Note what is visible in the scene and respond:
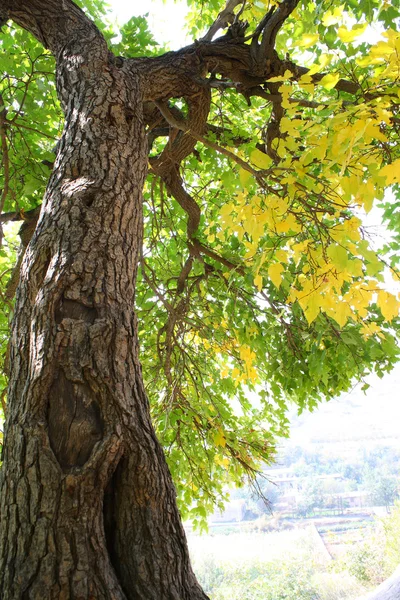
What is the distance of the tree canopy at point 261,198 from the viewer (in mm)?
1219

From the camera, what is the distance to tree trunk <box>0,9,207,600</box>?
92 centimetres

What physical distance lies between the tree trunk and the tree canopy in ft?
1.44

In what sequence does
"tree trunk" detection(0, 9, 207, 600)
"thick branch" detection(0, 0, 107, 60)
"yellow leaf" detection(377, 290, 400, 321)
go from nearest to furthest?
"tree trunk" detection(0, 9, 207, 600)
"yellow leaf" detection(377, 290, 400, 321)
"thick branch" detection(0, 0, 107, 60)

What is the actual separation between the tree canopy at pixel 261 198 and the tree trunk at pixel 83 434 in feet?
1.44

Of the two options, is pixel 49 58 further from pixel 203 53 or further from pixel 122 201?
pixel 122 201

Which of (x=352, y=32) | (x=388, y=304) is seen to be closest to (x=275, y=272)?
(x=388, y=304)

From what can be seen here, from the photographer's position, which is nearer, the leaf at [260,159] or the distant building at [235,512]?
the leaf at [260,159]

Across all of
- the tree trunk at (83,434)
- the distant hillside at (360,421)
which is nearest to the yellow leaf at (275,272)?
the tree trunk at (83,434)

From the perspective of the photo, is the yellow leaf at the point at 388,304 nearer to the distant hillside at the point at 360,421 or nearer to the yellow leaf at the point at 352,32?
the yellow leaf at the point at 352,32

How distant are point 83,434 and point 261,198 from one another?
830 mm

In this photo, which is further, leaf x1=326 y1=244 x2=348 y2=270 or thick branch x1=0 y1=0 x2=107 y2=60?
thick branch x1=0 y1=0 x2=107 y2=60

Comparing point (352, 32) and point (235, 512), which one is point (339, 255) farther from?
Result: point (235, 512)

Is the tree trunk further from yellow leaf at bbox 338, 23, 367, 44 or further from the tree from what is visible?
yellow leaf at bbox 338, 23, 367, 44

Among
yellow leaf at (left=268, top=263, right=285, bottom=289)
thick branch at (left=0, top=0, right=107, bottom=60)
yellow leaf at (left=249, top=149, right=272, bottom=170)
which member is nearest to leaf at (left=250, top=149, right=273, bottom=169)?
yellow leaf at (left=249, top=149, right=272, bottom=170)
